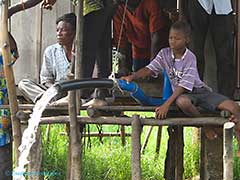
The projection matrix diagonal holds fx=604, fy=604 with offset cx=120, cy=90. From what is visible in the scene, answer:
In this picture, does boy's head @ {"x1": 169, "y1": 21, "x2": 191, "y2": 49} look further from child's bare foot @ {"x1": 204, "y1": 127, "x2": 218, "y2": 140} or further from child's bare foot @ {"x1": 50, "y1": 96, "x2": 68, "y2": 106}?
child's bare foot @ {"x1": 50, "y1": 96, "x2": 68, "y2": 106}

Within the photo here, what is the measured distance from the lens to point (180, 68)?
197 inches

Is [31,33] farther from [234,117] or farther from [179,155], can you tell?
[234,117]

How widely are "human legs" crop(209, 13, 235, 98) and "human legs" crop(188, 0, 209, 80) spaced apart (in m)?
0.08

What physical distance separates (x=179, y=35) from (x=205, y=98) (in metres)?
0.56

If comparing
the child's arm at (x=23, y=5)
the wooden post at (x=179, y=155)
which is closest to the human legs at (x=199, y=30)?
the child's arm at (x=23, y=5)

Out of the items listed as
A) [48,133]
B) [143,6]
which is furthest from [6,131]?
[48,133]

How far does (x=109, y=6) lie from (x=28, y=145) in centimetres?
144

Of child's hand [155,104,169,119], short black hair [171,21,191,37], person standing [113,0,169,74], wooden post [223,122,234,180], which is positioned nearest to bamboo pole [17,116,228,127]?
child's hand [155,104,169,119]

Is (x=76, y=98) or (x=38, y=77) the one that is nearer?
(x=76, y=98)

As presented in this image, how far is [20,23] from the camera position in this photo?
661cm

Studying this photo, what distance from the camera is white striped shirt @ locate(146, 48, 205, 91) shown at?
16.0ft

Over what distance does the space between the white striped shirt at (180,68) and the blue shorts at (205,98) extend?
0.05 m

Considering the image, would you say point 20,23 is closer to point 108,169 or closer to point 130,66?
point 130,66

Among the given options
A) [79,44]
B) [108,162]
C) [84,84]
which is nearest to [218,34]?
[79,44]
